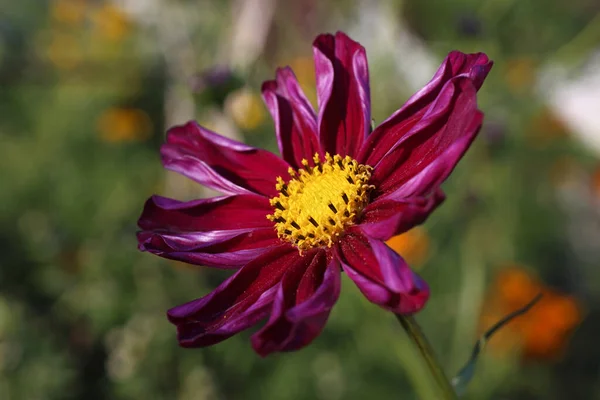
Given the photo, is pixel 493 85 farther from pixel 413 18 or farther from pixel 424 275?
pixel 413 18

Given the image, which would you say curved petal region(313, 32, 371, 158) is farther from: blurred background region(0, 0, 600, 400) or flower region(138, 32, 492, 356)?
blurred background region(0, 0, 600, 400)

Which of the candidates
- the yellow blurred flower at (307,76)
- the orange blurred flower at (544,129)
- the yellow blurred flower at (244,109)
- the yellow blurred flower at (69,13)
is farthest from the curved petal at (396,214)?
the yellow blurred flower at (69,13)

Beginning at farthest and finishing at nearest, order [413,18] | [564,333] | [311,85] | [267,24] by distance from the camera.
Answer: [413,18] < [267,24] < [311,85] < [564,333]

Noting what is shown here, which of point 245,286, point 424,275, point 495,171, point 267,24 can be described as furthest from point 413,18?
point 245,286

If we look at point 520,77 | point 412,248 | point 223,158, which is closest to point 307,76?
point 520,77

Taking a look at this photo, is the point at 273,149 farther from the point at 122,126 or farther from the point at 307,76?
the point at 122,126

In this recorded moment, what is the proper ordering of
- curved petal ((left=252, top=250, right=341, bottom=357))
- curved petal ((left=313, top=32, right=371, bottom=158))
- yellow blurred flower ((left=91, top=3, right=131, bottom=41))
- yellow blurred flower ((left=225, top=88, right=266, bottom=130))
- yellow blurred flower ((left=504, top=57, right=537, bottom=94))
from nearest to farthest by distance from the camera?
1. curved petal ((left=252, top=250, right=341, bottom=357))
2. curved petal ((left=313, top=32, right=371, bottom=158))
3. yellow blurred flower ((left=225, top=88, right=266, bottom=130))
4. yellow blurred flower ((left=504, top=57, right=537, bottom=94))
5. yellow blurred flower ((left=91, top=3, right=131, bottom=41))

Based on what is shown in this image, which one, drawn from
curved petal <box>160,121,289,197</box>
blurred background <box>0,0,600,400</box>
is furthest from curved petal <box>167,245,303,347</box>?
blurred background <box>0,0,600,400</box>
